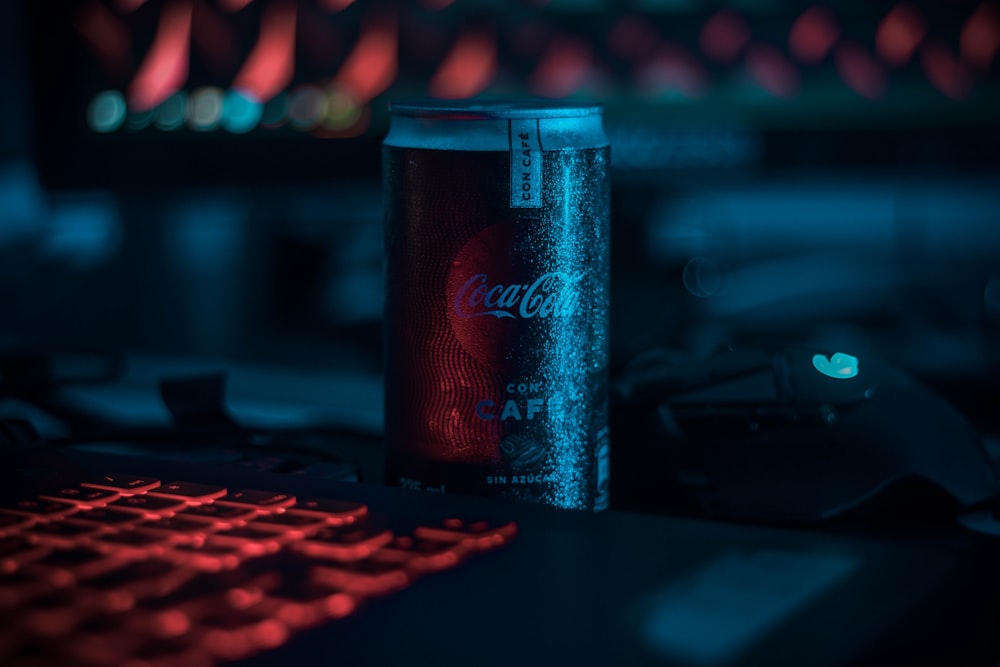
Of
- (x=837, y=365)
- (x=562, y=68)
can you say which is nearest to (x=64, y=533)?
(x=837, y=365)

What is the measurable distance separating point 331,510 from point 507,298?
0.43 feet

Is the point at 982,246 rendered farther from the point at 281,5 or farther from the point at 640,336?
the point at 281,5

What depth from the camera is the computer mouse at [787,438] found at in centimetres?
54

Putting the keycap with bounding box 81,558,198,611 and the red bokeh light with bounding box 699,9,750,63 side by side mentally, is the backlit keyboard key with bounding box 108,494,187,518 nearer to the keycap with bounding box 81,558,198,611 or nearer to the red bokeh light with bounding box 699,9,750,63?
the keycap with bounding box 81,558,198,611

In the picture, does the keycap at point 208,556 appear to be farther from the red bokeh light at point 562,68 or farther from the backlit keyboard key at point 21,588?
the red bokeh light at point 562,68

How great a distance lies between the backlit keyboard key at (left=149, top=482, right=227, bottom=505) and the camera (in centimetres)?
45

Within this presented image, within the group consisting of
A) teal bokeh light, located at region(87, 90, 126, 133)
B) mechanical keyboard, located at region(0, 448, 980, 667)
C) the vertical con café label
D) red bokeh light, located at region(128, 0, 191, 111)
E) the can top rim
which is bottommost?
mechanical keyboard, located at region(0, 448, 980, 667)

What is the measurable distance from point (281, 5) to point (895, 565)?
2.13 ft

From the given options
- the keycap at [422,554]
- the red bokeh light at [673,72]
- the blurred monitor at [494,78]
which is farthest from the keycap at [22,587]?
the red bokeh light at [673,72]

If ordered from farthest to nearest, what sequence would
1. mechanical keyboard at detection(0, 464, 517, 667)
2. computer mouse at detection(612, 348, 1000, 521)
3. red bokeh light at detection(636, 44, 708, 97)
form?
red bokeh light at detection(636, 44, 708, 97) < computer mouse at detection(612, 348, 1000, 521) < mechanical keyboard at detection(0, 464, 517, 667)

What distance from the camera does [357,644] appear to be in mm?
Result: 316

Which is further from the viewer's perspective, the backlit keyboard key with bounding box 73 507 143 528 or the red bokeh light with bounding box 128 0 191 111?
the red bokeh light with bounding box 128 0 191 111

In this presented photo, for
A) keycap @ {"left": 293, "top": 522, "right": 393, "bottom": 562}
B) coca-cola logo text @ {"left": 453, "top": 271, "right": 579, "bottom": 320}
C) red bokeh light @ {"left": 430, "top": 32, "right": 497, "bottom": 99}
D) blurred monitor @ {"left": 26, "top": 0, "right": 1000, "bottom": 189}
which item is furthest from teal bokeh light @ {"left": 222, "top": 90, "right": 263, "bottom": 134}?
keycap @ {"left": 293, "top": 522, "right": 393, "bottom": 562}

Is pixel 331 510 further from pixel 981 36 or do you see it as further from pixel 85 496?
pixel 981 36
